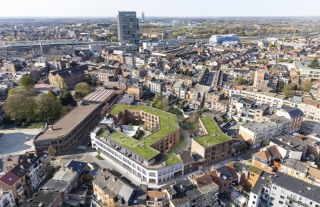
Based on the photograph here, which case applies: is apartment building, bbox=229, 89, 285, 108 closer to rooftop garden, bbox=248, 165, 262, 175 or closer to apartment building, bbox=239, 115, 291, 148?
apartment building, bbox=239, 115, 291, 148

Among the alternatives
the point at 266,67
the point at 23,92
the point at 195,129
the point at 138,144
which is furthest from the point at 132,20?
the point at 138,144

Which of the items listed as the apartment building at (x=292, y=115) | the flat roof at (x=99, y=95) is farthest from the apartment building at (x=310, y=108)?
the flat roof at (x=99, y=95)

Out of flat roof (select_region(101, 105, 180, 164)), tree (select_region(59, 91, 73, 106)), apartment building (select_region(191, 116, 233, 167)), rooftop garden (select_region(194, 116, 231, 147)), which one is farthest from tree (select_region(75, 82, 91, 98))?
apartment building (select_region(191, 116, 233, 167))

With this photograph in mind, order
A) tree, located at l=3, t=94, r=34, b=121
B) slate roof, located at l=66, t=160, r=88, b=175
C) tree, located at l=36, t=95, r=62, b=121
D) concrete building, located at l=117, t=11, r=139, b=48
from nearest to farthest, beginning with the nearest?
slate roof, located at l=66, t=160, r=88, b=175
tree, located at l=3, t=94, r=34, b=121
tree, located at l=36, t=95, r=62, b=121
concrete building, located at l=117, t=11, r=139, b=48

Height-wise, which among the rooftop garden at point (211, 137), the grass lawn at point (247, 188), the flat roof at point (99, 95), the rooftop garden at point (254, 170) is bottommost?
the grass lawn at point (247, 188)

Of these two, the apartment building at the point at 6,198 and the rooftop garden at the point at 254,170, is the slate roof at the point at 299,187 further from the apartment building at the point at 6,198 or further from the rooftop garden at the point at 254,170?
the apartment building at the point at 6,198

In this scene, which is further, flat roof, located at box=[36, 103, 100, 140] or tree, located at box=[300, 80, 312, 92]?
tree, located at box=[300, 80, 312, 92]

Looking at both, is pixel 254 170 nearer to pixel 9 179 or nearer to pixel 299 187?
pixel 299 187

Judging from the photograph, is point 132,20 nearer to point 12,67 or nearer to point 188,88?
point 12,67
